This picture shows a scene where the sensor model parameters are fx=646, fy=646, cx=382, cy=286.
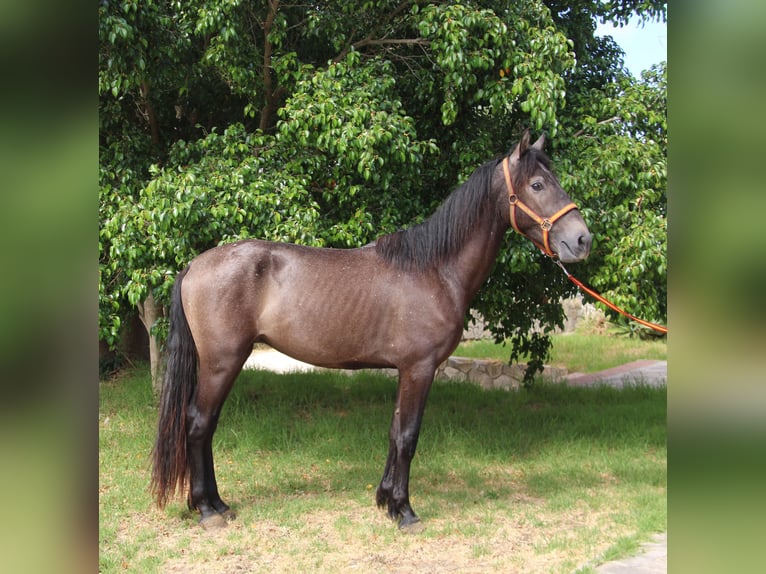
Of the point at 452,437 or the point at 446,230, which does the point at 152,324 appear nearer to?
the point at 452,437

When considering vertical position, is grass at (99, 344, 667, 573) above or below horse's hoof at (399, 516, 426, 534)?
below

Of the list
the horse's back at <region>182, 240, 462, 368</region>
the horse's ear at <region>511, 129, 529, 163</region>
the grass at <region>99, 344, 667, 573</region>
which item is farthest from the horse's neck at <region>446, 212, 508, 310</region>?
the grass at <region>99, 344, 667, 573</region>

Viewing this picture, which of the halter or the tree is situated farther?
the tree

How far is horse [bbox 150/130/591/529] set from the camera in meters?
4.03

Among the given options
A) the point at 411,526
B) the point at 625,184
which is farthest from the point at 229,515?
the point at 625,184

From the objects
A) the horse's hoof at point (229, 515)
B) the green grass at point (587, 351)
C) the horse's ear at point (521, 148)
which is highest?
the horse's ear at point (521, 148)

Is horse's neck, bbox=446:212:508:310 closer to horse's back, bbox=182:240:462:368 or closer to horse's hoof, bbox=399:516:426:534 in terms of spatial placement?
horse's back, bbox=182:240:462:368

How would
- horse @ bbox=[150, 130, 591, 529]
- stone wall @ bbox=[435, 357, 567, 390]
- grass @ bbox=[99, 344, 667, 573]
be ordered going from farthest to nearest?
stone wall @ bbox=[435, 357, 567, 390] < horse @ bbox=[150, 130, 591, 529] < grass @ bbox=[99, 344, 667, 573]

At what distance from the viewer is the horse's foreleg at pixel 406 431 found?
13.5ft

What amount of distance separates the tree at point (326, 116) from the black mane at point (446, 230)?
2.61 ft

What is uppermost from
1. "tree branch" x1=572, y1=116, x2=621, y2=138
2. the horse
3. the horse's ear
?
"tree branch" x1=572, y1=116, x2=621, y2=138

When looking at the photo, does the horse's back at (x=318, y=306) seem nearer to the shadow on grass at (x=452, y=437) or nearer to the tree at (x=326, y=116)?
the tree at (x=326, y=116)

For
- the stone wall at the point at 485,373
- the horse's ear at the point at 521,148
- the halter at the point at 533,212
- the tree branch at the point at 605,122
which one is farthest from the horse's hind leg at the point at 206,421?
the stone wall at the point at 485,373
